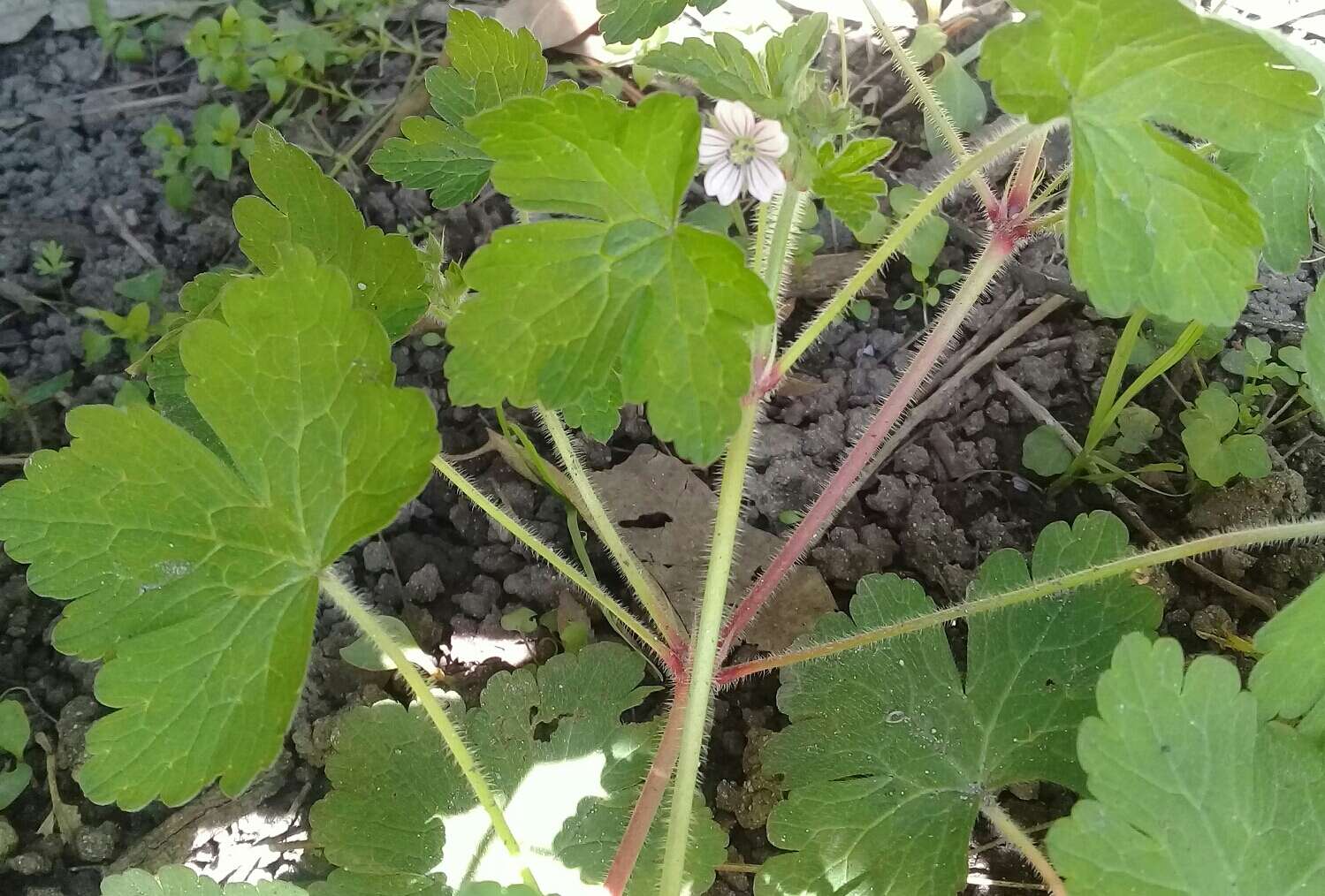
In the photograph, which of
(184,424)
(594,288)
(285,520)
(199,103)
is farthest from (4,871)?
(199,103)

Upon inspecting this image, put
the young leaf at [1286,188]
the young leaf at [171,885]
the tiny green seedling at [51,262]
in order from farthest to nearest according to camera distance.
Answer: the tiny green seedling at [51,262] < the young leaf at [1286,188] < the young leaf at [171,885]

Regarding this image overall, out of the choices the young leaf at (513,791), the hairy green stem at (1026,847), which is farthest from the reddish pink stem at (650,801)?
the hairy green stem at (1026,847)

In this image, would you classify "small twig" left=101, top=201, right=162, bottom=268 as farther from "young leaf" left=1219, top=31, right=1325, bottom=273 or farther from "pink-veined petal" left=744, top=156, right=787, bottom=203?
"young leaf" left=1219, top=31, right=1325, bottom=273

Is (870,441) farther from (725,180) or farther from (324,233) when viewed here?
(324,233)

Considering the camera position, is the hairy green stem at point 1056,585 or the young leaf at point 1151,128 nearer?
the young leaf at point 1151,128

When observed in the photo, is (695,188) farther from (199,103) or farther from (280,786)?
(280,786)

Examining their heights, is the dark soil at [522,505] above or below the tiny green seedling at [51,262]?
below

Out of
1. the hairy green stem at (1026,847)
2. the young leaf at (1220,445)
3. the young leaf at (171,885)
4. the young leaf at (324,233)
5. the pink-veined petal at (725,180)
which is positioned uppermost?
the pink-veined petal at (725,180)

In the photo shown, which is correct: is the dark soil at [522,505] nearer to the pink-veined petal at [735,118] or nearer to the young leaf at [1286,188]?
the young leaf at [1286,188]
